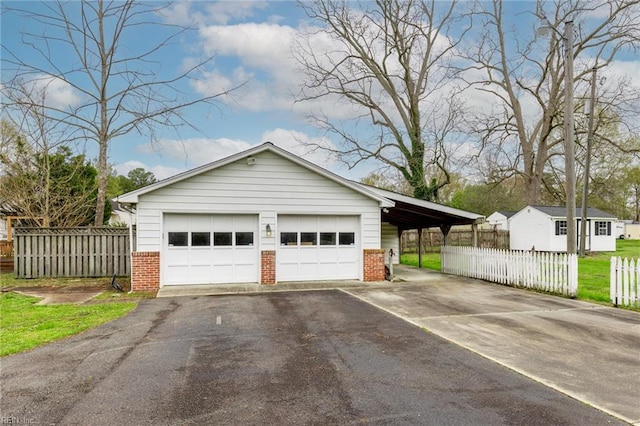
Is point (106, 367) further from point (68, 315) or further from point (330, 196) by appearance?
point (330, 196)

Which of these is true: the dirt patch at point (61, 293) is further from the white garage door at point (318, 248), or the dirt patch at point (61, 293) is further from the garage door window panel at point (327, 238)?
the garage door window panel at point (327, 238)

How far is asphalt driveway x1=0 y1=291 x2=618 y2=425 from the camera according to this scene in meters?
3.67

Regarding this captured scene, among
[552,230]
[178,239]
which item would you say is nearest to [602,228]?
[552,230]

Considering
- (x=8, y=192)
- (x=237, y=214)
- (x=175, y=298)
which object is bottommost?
(x=175, y=298)

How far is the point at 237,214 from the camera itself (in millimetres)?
11906

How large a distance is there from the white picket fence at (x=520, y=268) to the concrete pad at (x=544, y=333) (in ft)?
1.59

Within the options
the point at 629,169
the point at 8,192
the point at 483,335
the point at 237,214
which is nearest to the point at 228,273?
the point at 237,214

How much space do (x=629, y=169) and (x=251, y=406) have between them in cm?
5356

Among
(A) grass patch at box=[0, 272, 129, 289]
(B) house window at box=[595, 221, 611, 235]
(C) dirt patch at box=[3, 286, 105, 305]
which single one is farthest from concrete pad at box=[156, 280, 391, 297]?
(B) house window at box=[595, 221, 611, 235]

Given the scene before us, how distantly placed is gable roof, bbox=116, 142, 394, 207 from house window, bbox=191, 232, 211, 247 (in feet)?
5.49

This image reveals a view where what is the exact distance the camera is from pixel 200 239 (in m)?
11.7

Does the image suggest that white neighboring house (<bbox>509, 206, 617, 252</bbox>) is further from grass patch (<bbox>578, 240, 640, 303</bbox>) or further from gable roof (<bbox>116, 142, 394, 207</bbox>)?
gable roof (<bbox>116, 142, 394, 207</bbox>)

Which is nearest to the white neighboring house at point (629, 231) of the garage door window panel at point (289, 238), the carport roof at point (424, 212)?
the carport roof at point (424, 212)

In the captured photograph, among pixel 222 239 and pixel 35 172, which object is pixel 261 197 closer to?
pixel 222 239
